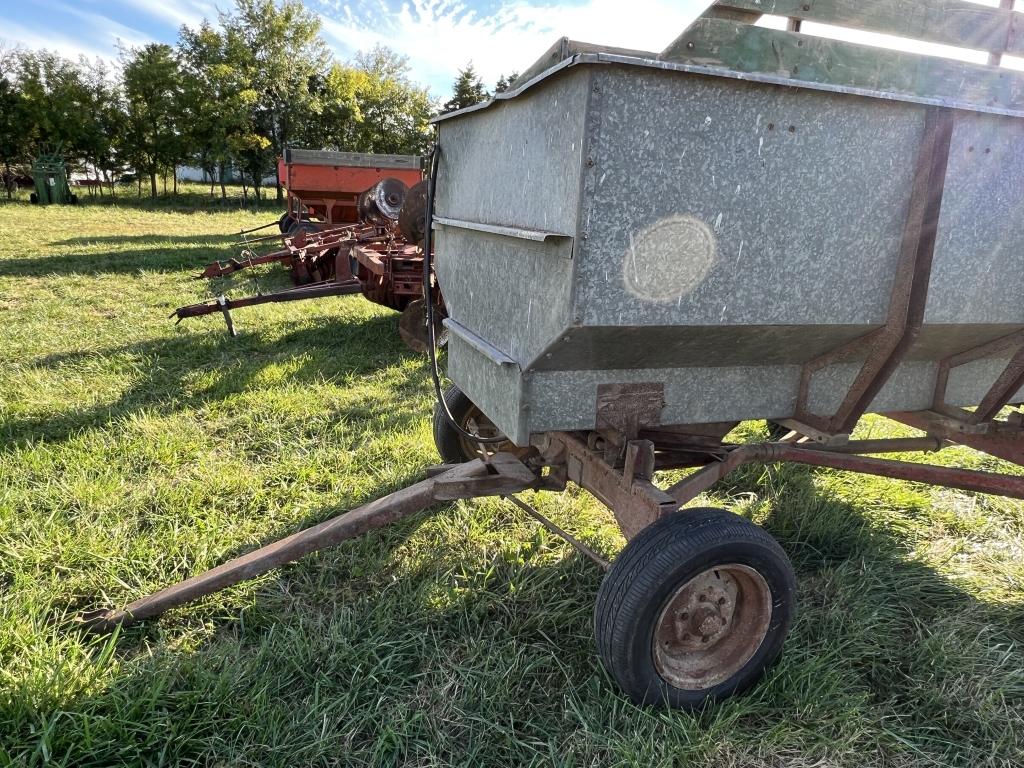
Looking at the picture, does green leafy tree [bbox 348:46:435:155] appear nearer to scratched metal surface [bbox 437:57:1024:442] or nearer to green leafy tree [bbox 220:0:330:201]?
green leafy tree [bbox 220:0:330:201]

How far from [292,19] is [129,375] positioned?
32404 mm

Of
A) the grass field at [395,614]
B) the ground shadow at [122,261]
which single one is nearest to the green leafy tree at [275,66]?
the ground shadow at [122,261]

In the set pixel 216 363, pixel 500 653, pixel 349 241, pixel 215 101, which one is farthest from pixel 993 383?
pixel 215 101

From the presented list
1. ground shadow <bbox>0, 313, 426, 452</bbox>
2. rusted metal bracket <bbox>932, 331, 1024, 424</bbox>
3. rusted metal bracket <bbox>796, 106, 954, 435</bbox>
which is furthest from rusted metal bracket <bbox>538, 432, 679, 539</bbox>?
ground shadow <bbox>0, 313, 426, 452</bbox>

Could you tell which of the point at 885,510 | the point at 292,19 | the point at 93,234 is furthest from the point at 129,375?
the point at 292,19

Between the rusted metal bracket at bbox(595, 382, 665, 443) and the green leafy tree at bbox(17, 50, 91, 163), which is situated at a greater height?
the green leafy tree at bbox(17, 50, 91, 163)

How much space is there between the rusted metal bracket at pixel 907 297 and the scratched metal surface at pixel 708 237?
0.03 meters

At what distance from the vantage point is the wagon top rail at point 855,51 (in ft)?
5.46

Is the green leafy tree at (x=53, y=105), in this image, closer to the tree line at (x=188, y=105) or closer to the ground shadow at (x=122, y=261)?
the tree line at (x=188, y=105)

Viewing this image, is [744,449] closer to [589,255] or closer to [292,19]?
[589,255]

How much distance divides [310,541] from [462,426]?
43.3 inches

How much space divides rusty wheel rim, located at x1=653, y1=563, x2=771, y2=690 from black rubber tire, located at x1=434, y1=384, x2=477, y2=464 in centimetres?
149

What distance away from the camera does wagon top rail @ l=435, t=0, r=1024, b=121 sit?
5.46ft

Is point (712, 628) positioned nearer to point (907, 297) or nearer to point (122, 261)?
point (907, 297)
